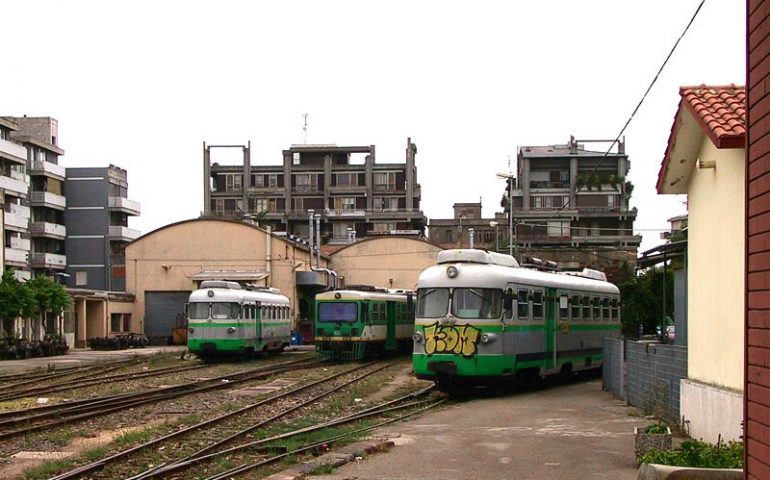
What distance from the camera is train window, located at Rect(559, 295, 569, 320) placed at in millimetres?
23098

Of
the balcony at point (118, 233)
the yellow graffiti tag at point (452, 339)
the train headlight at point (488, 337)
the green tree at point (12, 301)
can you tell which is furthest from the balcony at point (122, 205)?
the train headlight at point (488, 337)

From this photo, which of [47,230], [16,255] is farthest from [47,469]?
[47,230]

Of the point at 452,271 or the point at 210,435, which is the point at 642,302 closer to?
the point at 452,271

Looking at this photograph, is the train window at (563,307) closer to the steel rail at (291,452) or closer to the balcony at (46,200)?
the steel rail at (291,452)

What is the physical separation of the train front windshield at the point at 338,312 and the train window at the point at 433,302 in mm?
12151

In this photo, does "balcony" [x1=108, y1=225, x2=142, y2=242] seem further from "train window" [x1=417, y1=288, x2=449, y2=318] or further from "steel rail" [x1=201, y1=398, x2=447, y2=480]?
"steel rail" [x1=201, y1=398, x2=447, y2=480]

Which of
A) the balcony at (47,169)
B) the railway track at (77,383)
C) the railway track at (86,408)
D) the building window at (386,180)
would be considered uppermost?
the building window at (386,180)

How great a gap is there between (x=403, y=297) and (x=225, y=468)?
26.1 m

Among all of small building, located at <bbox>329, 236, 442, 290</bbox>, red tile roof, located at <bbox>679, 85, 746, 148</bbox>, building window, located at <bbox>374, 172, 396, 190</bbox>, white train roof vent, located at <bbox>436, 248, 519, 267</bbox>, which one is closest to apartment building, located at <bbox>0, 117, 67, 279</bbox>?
small building, located at <bbox>329, 236, 442, 290</bbox>

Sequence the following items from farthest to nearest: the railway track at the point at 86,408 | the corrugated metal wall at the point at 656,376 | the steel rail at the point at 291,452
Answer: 1. the railway track at the point at 86,408
2. the corrugated metal wall at the point at 656,376
3. the steel rail at the point at 291,452

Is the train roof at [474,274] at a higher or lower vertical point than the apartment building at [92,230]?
lower

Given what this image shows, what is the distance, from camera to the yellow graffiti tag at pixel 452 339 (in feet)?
64.2

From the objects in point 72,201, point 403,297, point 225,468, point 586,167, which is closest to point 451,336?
point 225,468

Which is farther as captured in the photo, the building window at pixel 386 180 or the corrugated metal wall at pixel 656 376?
the building window at pixel 386 180
